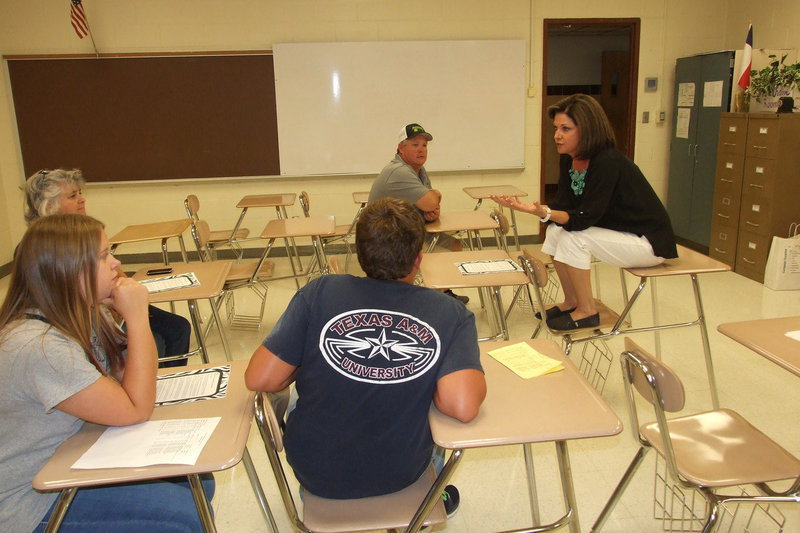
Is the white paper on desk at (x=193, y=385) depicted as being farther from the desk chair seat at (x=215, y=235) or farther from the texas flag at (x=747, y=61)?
the texas flag at (x=747, y=61)

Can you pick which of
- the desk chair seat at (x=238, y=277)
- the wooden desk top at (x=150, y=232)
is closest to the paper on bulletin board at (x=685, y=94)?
the desk chair seat at (x=238, y=277)

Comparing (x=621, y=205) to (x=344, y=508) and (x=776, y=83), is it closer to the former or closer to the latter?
(x=344, y=508)

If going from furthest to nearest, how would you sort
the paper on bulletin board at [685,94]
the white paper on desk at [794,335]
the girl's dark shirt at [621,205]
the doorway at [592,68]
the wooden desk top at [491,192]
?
1. the doorway at [592,68]
2. the paper on bulletin board at [685,94]
3. the wooden desk top at [491,192]
4. the girl's dark shirt at [621,205]
5. the white paper on desk at [794,335]

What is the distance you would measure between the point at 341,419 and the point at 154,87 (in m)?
4.99

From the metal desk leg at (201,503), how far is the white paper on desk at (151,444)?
0.28 feet

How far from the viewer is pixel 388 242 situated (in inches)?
56.6

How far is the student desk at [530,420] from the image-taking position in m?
1.34

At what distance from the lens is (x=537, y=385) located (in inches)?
62.0

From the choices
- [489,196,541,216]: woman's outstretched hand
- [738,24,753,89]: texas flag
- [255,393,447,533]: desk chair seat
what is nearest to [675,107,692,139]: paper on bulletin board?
[738,24,753,89]: texas flag

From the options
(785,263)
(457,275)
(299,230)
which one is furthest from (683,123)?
(457,275)

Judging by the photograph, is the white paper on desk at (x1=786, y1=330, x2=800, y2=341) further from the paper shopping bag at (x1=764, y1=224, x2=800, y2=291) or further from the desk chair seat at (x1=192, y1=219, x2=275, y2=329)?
the paper shopping bag at (x1=764, y1=224, x2=800, y2=291)

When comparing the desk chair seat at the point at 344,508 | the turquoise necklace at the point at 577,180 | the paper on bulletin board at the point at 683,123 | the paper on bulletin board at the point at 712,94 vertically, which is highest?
the paper on bulletin board at the point at 712,94

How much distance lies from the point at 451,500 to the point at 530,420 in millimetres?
821

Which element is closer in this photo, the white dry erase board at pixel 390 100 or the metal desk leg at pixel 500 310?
the metal desk leg at pixel 500 310
